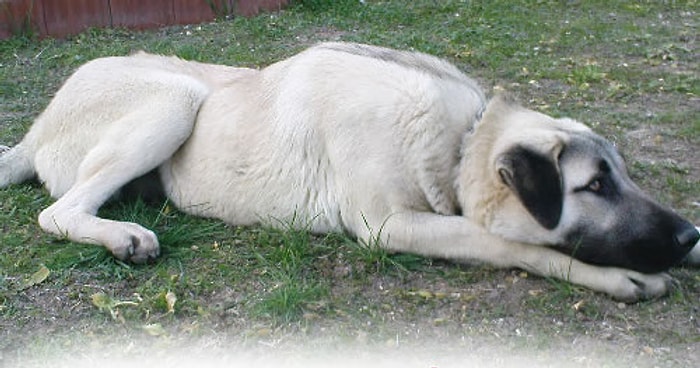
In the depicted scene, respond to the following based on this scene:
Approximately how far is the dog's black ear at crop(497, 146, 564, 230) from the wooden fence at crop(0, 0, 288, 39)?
529 centimetres

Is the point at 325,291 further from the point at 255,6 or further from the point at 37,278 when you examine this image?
the point at 255,6

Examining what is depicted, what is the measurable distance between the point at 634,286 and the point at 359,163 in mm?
1251

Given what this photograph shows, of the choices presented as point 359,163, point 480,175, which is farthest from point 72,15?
point 480,175

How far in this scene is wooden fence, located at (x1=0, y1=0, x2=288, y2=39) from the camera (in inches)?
288

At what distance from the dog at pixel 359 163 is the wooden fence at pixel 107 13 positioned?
10.2 feet

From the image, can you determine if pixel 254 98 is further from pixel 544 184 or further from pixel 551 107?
pixel 551 107

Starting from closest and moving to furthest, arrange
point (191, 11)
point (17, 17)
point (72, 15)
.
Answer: point (17, 17) → point (72, 15) → point (191, 11)

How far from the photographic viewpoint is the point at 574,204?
10.8 feet

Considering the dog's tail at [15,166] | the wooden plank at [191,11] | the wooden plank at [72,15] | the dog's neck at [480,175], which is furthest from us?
the wooden plank at [191,11]

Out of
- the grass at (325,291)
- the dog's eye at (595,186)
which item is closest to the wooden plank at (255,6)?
the grass at (325,291)

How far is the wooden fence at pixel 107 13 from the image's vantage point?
24.0ft

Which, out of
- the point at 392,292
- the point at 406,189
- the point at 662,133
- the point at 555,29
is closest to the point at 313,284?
the point at 392,292

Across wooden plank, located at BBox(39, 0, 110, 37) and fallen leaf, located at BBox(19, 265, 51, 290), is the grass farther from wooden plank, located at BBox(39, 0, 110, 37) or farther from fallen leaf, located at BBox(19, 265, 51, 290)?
wooden plank, located at BBox(39, 0, 110, 37)

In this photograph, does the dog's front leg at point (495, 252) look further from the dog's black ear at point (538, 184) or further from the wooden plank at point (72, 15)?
the wooden plank at point (72, 15)
